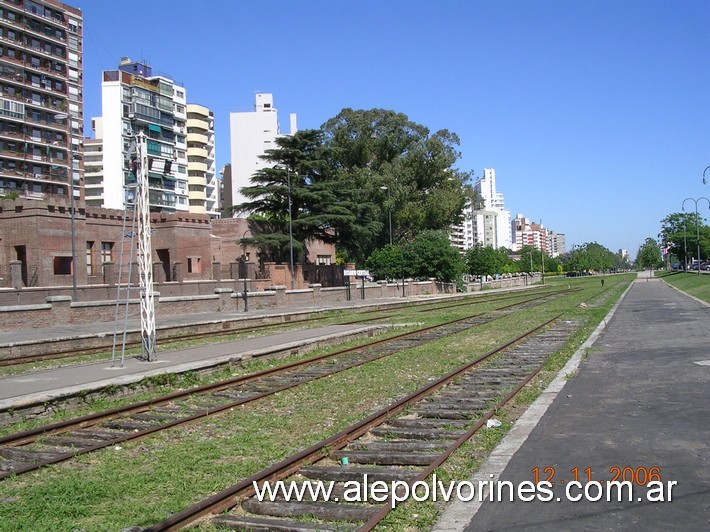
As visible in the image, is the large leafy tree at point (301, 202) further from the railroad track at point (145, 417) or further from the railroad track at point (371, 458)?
the railroad track at point (371, 458)

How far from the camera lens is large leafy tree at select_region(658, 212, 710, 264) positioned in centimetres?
11794

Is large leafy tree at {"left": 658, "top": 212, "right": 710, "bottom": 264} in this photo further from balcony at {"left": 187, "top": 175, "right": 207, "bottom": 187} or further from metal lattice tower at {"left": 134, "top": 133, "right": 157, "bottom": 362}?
metal lattice tower at {"left": 134, "top": 133, "right": 157, "bottom": 362}

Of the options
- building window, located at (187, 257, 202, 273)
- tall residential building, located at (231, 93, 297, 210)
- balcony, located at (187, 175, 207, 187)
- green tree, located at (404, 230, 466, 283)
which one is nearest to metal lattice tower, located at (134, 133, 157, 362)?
building window, located at (187, 257, 202, 273)

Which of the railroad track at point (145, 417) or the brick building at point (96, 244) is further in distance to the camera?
the brick building at point (96, 244)

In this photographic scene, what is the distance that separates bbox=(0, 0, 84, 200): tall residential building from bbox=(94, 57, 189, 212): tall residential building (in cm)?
829

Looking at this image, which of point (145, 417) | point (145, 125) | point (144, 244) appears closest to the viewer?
point (145, 417)

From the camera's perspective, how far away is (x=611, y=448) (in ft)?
24.6

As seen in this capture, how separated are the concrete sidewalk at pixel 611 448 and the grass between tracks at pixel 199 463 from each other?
40cm

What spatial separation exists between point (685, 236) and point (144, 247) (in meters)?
108

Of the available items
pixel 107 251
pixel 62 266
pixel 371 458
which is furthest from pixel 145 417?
pixel 107 251

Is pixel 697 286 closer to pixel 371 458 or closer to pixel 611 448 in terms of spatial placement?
pixel 611 448

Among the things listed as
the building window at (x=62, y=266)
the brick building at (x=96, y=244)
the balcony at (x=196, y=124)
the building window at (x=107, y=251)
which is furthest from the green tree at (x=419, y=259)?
the balcony at (x=196, y=124)

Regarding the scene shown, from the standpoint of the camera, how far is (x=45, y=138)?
8150cm

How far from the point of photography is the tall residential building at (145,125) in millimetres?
94375
